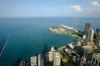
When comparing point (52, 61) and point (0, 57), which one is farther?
point (0, 57)

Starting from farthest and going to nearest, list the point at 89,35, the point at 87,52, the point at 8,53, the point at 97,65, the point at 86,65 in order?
the point at 89,35 < the point at 8,53 < the point at 87,52 < the point at 86,65 < the point at 97,65

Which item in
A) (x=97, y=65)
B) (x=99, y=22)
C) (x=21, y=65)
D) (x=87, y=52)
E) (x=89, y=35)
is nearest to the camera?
(x=97, y=65)

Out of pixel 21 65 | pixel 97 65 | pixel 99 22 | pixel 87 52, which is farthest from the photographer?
pixel 99 22

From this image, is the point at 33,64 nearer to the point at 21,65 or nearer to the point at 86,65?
the point at 21,65

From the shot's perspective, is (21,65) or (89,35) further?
(89,35)

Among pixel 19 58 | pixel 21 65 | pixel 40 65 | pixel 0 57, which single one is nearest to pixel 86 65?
pixel 40 65

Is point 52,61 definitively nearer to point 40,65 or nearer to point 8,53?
point 40,65

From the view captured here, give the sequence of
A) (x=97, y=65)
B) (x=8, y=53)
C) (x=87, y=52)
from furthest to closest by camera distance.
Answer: (x=8, y=53)
(x=87, y=52)
(x=97, y=65)

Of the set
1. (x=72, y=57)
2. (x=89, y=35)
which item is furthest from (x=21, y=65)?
(x=89, y=35)

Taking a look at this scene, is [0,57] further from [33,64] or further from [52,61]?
[52,61]

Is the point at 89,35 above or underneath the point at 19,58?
above

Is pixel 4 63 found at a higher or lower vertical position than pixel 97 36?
lower
